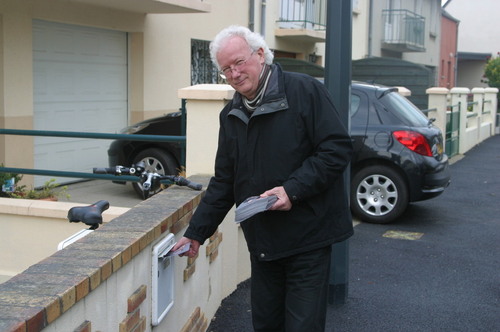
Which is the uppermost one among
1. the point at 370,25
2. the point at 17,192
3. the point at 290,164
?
the point at 370,25

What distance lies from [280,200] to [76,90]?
8.95 metres

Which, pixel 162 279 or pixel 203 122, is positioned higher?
pixel 203 122

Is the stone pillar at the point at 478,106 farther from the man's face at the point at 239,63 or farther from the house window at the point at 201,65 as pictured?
the man's face at the point at 239,63

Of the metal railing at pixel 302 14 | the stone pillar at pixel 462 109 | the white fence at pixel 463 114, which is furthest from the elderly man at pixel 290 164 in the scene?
the metal railing at pixel 302 14

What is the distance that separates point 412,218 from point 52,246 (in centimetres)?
501

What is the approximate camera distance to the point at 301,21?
18.9 m

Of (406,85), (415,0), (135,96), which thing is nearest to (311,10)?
(406,85)

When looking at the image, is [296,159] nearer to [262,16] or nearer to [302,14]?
[262,16]

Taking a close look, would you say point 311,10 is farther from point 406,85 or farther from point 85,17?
point 85,17

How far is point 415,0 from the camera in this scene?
31.9m

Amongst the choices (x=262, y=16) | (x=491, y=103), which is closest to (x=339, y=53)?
(x=262, y=16)

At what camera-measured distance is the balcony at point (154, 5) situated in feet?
37.0

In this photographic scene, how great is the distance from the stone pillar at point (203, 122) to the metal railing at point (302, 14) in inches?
531

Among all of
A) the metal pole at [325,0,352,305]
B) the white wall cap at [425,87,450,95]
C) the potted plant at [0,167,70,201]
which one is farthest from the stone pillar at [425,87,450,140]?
the metal pole at [325,0,352,305]
